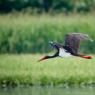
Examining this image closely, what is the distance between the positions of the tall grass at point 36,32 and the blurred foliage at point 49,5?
427 centimetres

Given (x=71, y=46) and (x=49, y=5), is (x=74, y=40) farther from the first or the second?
(x=49, y=5)

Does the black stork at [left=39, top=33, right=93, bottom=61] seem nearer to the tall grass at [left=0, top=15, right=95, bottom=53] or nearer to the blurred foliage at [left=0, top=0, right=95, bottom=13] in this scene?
the tall grass at [left=0, top=15, right=95, bottom=53]

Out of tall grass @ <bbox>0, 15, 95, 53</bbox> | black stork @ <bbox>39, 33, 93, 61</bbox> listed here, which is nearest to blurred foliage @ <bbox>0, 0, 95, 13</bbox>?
tall grass @ <bbox>0, 15, 95, 53</bbox>

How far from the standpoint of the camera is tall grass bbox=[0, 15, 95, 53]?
1085 cm

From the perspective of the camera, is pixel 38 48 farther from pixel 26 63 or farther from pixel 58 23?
pixel 26 63

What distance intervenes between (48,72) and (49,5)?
832 cm

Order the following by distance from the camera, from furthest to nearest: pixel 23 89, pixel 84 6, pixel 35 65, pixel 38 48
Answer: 1. pixel 84 6
2. pixel 38 48
3. pixel 35 65
4. pixel 23 89

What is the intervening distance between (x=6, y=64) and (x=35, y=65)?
0.48 metres

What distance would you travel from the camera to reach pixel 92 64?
341 inches

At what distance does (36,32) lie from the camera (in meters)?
11.1

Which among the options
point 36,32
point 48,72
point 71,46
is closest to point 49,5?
point 36,32

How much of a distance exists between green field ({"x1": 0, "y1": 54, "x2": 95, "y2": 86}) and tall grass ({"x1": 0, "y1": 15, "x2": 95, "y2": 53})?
1.76 m

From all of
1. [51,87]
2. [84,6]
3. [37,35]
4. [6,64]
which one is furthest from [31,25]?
[84,6]

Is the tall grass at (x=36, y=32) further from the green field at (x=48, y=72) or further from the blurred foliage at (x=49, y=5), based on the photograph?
the blurred foliage at (x=49, y=5)
